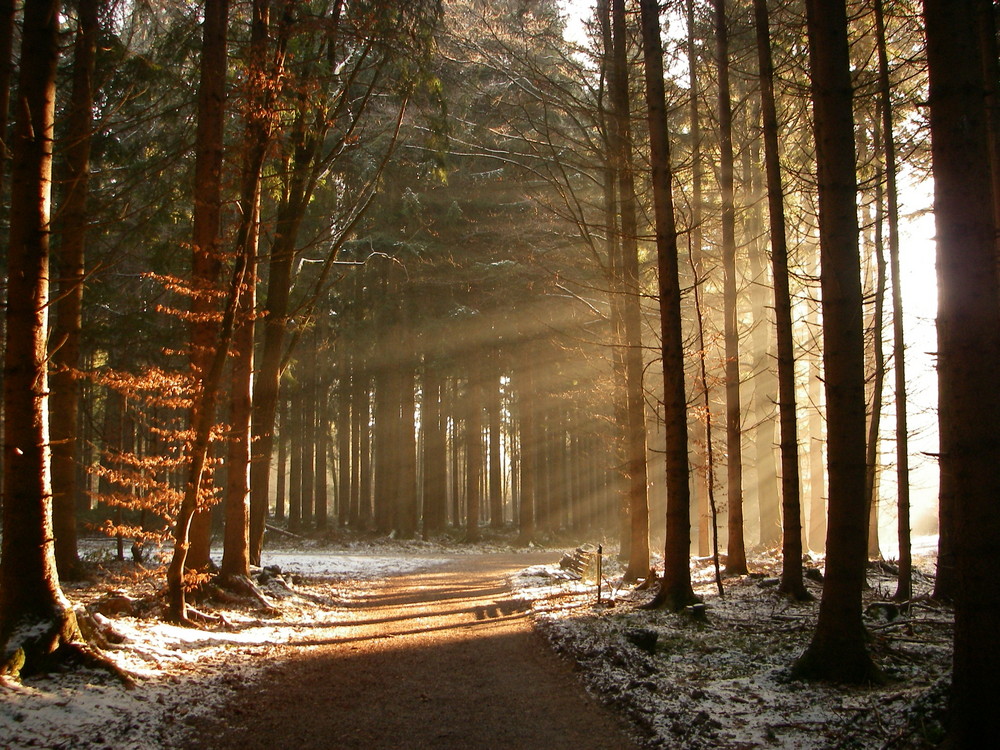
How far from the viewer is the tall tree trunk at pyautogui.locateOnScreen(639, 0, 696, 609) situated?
10312mm

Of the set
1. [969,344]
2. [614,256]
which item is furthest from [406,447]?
[969,344]

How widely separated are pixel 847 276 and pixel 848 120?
1495 mm

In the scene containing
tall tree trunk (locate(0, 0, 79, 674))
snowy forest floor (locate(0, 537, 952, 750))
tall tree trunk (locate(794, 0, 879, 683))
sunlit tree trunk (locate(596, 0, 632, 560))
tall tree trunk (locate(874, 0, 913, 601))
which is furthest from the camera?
sunlit tree trunk (locate(596, 0, 632, 560))

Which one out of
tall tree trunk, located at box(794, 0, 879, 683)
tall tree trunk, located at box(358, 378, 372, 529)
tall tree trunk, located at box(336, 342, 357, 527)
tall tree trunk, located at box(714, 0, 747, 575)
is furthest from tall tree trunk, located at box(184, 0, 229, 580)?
tall tree trunk, located at box(336, 342, 357, 527)

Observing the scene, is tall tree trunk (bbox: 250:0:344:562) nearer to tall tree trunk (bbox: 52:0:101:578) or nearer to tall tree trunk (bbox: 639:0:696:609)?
tall tree trunk (bbox: 52:0:101:578)

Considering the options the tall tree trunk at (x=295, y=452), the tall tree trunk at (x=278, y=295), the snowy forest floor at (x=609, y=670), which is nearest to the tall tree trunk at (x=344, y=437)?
the tall tree trunk at (x=295, y=452)

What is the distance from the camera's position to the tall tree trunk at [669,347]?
406 inches

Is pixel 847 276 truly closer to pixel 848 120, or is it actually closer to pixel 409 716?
pixel 848 120

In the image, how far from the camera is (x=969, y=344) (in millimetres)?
4469

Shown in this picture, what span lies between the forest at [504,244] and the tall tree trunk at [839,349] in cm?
3

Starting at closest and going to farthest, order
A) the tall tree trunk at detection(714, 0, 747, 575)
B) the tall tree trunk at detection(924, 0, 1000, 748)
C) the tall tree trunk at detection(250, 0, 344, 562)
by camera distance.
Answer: the tall tree trunk at detection(924, 0, 1000, 748) < the tall tree trunk at detection(250, 0, 344, 562) < the tall tree trunk at detection(714, 0, 747, 575)

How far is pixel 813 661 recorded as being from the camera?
6.48 m

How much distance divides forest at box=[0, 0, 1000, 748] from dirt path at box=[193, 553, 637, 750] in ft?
5.87

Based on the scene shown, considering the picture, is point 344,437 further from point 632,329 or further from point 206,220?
point 206,220
